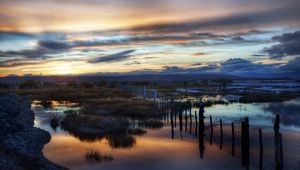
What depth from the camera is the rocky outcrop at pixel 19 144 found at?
48.5 ft

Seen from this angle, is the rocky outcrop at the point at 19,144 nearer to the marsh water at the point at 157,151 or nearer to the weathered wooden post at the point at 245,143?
the marsh water at the point at 157,151

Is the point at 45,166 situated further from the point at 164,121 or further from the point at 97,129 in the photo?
the point at 164,121

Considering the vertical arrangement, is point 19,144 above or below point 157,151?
above

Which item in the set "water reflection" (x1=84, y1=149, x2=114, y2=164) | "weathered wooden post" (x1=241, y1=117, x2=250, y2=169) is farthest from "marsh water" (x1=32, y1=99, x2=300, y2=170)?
"weathered wooden post" (x1=241, y1=117, x2=250, y2=169)

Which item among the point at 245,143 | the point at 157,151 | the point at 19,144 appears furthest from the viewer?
the point at 157,151

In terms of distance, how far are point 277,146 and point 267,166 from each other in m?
2.95

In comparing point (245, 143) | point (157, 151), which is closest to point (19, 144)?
point (157, 151)

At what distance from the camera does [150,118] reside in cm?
3762

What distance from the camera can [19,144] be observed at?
20109mm

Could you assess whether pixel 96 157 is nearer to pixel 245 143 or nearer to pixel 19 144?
→ pixel 19 144

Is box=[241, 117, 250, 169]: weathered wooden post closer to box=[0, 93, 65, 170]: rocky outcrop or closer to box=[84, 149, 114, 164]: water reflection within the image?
box=[84, 149, 114, 164]: water reflection

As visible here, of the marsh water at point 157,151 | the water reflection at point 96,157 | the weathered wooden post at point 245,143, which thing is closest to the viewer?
the weathered wooden post at point 245,143

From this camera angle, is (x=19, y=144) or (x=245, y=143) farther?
(x=19, y=144)

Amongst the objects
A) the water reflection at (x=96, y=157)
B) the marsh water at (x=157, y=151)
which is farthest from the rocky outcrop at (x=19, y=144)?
the water reflection at (x=96, y=157)
